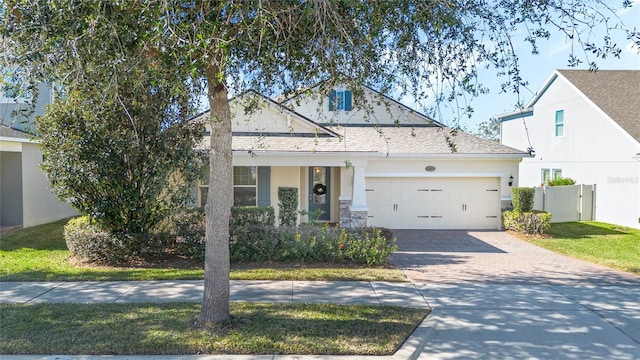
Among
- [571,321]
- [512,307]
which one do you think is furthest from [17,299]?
[571,321]

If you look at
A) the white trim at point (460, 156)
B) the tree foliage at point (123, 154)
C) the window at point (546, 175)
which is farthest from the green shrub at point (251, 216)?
the window at point (546, 175)

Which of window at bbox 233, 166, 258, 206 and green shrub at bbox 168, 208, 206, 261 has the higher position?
window at bbox 233, 166, 258, 206

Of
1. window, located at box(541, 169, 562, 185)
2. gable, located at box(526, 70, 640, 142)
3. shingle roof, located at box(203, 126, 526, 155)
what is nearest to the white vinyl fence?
window, located at box(541, 169, 562, 185)

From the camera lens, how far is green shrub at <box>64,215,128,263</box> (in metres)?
9.65

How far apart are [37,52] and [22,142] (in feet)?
35.5

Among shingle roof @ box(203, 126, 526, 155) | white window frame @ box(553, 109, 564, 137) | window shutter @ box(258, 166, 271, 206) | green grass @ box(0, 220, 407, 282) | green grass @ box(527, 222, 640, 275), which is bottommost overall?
green grass @ box(527, 222, 640, 275)

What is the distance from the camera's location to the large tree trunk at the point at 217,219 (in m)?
5.70

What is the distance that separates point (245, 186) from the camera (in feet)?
48.8

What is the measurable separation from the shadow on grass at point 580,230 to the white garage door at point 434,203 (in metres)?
2.09

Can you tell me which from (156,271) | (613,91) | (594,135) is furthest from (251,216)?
(613,91)

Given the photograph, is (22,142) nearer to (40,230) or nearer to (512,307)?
(40,230)

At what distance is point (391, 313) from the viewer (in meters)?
6.44

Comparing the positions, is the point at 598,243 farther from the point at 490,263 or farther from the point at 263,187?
the point at 263,187

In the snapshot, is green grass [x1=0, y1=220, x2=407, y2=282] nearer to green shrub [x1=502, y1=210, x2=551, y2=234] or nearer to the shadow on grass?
green shrub [x1=502, y1=210, x2=551, y2=234]
